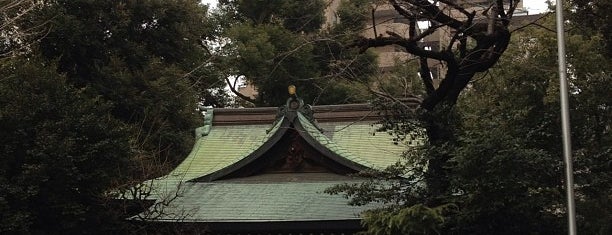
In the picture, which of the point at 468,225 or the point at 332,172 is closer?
the point at 468,225

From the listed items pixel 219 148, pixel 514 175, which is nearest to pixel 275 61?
pixel 219 148

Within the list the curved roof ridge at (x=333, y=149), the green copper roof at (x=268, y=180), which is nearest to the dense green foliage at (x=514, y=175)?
the green copper roof at (x=268, y=180)

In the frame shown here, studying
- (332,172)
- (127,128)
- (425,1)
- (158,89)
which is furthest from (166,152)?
(425,1)

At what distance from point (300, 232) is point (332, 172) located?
164 cm

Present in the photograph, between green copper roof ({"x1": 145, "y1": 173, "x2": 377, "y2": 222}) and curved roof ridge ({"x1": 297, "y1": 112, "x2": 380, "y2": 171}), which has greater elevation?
curved roof ridge ({"x1": 297, "y1": 112, "x2": 380, "y2": 171})

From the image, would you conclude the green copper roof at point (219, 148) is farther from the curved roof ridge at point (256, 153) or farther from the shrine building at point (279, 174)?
the curved roof ridge at point (256, 153)

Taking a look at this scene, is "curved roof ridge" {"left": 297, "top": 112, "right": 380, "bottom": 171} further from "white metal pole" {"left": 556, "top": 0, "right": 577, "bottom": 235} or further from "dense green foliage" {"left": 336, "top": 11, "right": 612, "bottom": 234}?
"white metal pole" {"left": 556, "top": 0, "right": 577, "bottom": 235}

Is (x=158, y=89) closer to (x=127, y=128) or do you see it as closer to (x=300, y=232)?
(x=127, y=128)

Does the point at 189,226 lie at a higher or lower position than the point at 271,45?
lower

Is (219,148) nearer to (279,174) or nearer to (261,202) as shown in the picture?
(279,174)

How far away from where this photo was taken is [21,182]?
10078 millimetres

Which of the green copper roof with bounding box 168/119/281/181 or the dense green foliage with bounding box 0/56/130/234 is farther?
the green copper roof with bounding box 168/119/281/181

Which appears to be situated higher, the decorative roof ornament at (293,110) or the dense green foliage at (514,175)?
the decorative roof ornament at (293,110)

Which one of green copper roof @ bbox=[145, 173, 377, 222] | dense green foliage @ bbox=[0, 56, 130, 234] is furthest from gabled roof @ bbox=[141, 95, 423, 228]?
dense green foliage @ bbox=[0, 56, 130, 234]
